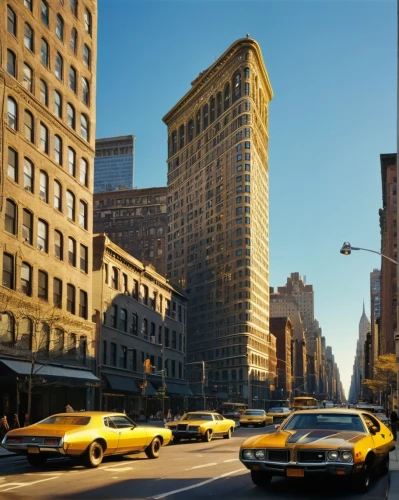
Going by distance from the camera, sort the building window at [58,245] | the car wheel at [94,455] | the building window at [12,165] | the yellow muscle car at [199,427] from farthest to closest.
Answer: the building window at [58,245] → the building window at [12,165] → the yellow muscle car at [199,427] → the car wheel at [94,455]

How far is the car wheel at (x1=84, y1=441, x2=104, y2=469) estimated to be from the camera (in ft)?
61.4

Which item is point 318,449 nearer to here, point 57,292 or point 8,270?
point 8,270

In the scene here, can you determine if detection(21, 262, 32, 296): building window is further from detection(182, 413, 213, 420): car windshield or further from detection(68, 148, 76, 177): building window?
detection(182, 413, 213, 420): car windshield

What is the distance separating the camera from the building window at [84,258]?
176 feet

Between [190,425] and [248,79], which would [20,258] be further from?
[248,79]

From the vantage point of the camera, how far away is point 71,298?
168ft

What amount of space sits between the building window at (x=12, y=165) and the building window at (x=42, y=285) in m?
6.89

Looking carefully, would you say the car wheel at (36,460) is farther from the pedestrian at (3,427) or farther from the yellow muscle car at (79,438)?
the pedestrian at (3,427)

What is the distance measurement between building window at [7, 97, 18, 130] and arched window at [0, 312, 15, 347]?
39.3ft

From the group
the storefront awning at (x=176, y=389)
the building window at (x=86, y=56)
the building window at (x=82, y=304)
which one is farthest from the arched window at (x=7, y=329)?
the storefront awning at (x=176, y=389)

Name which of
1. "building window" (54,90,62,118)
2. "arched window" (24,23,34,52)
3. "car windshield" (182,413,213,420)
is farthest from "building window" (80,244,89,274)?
Answer: "car windshield" (182,413,213,420)

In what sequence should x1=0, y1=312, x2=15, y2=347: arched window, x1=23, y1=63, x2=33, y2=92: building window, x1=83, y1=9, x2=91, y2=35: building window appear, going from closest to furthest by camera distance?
x1=0, y1=312, x2=15, y2=347: arched window → x1=23, y1=63, x2=33, y2=92: building window → x1=83, y1=9, x2=91, y2=35: building window

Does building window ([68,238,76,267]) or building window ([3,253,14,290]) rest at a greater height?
building window ([68,238,76,267])

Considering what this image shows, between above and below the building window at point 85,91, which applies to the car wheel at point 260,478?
below
